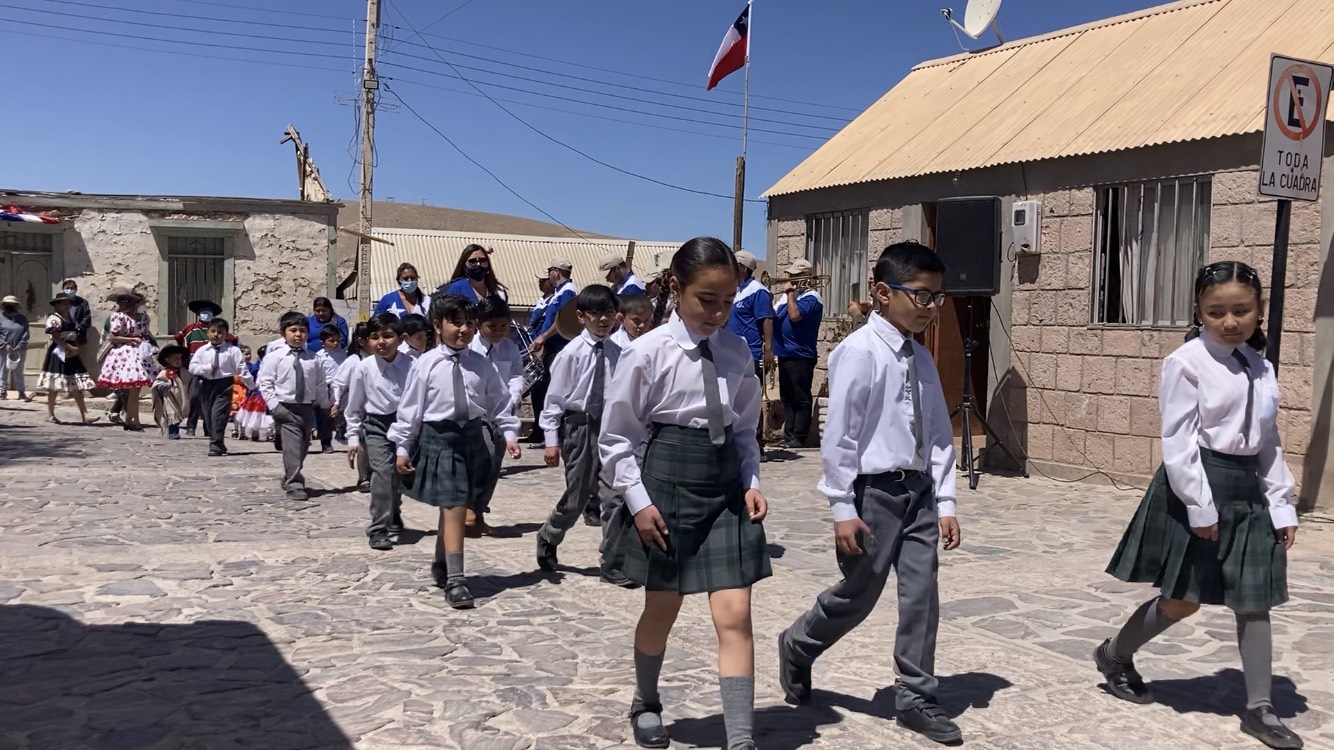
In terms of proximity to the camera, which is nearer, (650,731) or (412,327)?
(650,731)

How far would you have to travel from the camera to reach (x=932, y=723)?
4.07 m

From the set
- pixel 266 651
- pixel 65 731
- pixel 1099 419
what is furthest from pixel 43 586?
pixel 1099 419

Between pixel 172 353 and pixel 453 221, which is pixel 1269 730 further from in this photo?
pixel 453 221

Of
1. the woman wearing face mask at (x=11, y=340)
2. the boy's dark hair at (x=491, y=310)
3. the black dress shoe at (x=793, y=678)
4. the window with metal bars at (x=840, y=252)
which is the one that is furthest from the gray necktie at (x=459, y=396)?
the woman wearing face mask at (x=11, y=340)

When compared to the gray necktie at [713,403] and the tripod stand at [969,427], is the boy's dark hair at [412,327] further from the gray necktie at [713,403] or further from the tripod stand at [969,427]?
the tripod stand at [969,427]

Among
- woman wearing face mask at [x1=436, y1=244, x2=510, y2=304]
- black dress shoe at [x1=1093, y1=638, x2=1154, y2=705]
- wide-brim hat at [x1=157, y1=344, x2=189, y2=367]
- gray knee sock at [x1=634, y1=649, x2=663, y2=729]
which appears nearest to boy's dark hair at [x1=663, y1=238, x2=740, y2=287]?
gray knee sock at [x1=634, y1=649, x2=663, y2=729]

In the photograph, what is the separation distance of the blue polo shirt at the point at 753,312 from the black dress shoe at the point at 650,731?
7.49 meters

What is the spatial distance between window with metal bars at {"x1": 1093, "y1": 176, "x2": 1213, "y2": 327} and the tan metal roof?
0.45 meters

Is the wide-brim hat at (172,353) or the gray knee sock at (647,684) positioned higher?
the wide-brim hat at (172,353)

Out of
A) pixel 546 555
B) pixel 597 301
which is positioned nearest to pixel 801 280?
pixel 597 301

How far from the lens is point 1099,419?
35.1 ft

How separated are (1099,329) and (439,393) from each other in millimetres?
6487

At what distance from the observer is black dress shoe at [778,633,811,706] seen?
444cm

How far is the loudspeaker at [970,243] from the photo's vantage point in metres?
11.0
